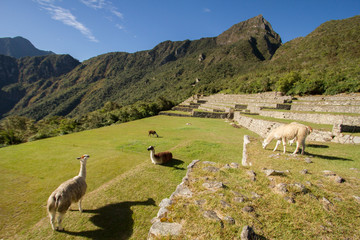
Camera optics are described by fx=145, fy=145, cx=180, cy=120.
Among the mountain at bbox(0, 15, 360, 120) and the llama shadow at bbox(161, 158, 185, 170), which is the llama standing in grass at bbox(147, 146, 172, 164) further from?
the mountain at bbox(0, 15, 360, 120)

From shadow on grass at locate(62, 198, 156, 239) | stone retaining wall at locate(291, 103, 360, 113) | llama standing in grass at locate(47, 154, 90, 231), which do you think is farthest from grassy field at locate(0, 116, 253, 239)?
stone retaining wall at locate(291, 103, 360, 113)

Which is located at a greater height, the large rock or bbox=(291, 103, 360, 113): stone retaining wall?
bbox=(291, 103, 360, 113): stone retaining wall

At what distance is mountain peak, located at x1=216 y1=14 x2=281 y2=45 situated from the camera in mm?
162512

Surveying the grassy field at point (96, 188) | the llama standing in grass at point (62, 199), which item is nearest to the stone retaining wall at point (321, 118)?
the grassy field at point (96, 188)

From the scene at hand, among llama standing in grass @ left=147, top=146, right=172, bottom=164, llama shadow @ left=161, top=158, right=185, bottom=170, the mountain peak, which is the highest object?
the mountain peak

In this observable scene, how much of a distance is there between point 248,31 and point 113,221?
697 ft

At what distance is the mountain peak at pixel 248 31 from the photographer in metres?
163

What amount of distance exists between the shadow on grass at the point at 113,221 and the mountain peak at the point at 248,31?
19261 cm

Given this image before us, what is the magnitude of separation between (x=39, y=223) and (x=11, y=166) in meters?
5.02

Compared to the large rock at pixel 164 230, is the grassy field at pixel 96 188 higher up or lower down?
lower down

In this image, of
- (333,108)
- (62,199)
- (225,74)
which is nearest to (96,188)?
(62,199)

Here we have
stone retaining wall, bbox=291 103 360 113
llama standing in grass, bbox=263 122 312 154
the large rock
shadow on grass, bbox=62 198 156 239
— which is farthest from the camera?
stone retaining wall, bbox=291 103 360 113

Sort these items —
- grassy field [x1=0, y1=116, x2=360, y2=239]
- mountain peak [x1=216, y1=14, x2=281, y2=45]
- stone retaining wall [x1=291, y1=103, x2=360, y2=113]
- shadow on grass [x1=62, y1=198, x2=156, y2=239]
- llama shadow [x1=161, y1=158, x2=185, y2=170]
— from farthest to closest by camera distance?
mountain peak [x1=216, y1=14, x2=281, y2=45] → stone retaining wall [x1=291, y1=103, x2=360, y2=113] → llama shadow [x1=161, y1=158, x2=185, y2=170] → shadow on grass [x1=62, y1=198, x2=156, y2=239] → grassy field [x1=0, y1=116, x2=360, y2=239]

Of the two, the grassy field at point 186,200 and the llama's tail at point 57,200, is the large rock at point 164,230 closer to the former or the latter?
the grassy field at point 186,200
